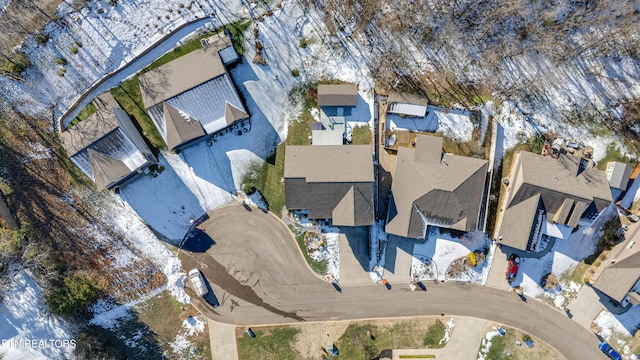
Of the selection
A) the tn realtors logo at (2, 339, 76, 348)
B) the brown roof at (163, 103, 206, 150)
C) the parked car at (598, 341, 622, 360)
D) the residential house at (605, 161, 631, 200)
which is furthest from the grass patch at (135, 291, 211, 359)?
the residential house at (605, 161, 631, 200)

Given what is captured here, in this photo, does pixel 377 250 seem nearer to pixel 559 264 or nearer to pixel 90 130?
pixel 559 264

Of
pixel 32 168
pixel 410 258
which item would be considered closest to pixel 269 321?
pixel 410 258

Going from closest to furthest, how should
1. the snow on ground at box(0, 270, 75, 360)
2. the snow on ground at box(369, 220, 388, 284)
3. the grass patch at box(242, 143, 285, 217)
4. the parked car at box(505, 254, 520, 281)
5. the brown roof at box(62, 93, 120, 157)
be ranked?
the brown roof at box(62, 93, 120, 157) < the snow on ground at box(0, 270, 75, 360) < the parked car at box(505, 254, 520, 281) < the grass patch at box(242, 143, 285, 217) < the snow on ground at box(369, 220, 388, 284)

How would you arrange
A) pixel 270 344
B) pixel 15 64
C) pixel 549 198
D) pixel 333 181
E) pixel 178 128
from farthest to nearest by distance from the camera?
pixel 270 344 → pixel 15 64 → pixel 549 198 → pixel 178 128 → pixel 333 181

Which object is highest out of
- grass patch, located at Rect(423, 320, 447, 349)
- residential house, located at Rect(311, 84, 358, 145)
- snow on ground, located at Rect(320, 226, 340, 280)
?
residential house, located at Rect(311, 84, 358, 145)

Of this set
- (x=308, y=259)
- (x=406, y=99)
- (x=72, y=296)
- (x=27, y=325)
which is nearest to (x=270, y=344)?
(x=308, y=259)

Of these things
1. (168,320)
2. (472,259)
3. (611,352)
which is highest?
(168,320)

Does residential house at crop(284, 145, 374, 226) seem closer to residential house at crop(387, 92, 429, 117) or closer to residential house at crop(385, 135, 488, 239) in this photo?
residential house at crop(385, 135, 488, 239)
